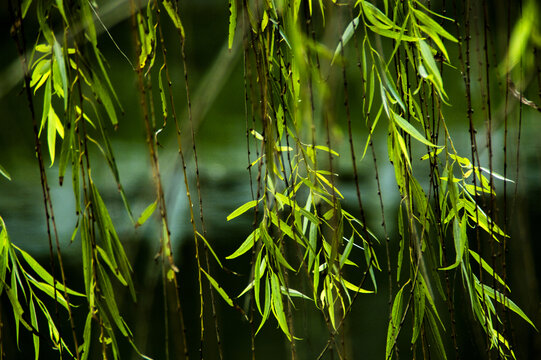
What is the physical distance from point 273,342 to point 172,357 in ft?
1.04

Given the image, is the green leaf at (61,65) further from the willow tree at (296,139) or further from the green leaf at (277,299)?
the green leaf at (277,299)

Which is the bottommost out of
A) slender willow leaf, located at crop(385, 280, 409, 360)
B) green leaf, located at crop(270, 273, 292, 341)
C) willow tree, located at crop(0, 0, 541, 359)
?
slender willow leaf, located at crop(385, 280, 409, 360)

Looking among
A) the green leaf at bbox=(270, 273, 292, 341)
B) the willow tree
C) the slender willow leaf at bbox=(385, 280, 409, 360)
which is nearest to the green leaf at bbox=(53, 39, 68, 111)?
the willow tree

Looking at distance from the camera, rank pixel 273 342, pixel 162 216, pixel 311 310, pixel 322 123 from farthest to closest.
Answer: pixel 273 342
pixel 311 310
pixel 322 123
pixel 162 216

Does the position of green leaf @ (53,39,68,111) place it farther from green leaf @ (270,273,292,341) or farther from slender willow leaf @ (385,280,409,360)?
slender willow leaf @ (385,280,409,360)

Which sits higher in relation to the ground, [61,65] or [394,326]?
[61,65]

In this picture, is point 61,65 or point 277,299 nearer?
point 61,65

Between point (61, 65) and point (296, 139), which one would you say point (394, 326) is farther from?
point (61, 65)

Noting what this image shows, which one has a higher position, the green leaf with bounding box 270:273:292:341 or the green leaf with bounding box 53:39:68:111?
the green leaf with bounding box 53:39:68:111

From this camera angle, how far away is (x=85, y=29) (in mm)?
494

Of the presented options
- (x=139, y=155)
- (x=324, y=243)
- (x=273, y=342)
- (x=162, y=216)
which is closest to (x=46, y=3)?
(x=162, y=216)

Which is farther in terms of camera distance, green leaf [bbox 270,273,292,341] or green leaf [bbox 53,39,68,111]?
green leaf [bbox 270,273,292,341]

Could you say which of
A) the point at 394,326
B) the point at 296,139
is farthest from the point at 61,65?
the point at 394,326

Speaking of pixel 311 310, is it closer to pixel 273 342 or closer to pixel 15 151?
pixel 273 342
